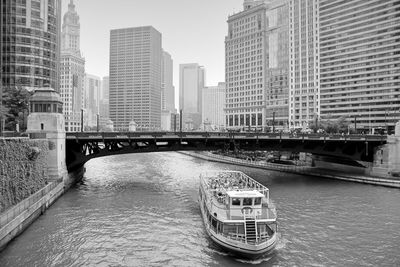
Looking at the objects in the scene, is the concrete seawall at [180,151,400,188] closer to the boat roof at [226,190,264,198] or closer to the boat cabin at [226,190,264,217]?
the boat roof at [226,190,264,198]

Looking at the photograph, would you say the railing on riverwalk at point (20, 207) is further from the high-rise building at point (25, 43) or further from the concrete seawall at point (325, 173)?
the high-rise building at point (25, 43)

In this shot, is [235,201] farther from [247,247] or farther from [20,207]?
[20,207]

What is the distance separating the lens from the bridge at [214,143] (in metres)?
61.2

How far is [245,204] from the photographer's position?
3203cm

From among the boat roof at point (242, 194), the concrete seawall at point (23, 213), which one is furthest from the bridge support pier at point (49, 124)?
the boat roof at point (242, 194)

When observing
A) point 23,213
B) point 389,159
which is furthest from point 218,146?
point 23,213

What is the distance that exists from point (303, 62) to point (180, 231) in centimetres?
16467

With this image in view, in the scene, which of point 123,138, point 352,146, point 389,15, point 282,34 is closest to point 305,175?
point 352,146

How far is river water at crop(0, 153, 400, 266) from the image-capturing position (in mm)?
28359

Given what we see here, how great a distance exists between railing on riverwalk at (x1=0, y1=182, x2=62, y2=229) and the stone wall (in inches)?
30.2

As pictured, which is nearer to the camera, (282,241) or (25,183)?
(282,241)

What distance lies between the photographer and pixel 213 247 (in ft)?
102

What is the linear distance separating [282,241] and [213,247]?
6860mm

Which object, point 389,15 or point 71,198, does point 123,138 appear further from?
point 389,15
